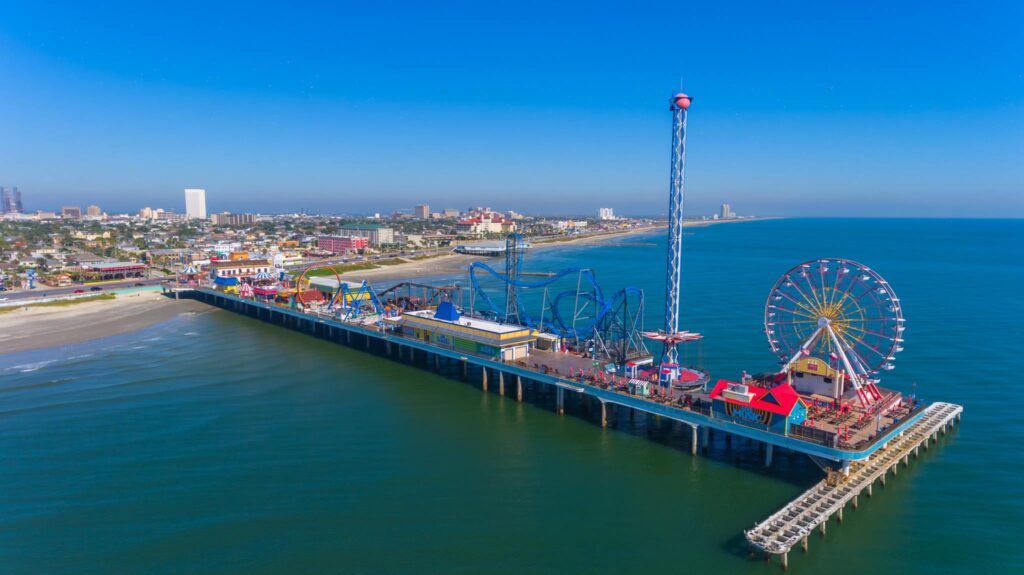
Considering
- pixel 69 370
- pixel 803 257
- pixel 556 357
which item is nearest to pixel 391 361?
pixel 556 357

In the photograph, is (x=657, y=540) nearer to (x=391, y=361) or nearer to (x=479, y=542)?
(x=479, y=542)

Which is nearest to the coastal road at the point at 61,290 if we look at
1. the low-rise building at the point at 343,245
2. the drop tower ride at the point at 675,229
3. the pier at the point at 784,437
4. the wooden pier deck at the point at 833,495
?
the low-rise building at the point at 343,245

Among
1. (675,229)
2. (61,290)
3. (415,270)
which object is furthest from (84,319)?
(675,229)

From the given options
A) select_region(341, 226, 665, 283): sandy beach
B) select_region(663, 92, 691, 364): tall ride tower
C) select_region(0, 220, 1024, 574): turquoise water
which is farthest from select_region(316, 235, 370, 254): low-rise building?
select_region(663, 92, 691, 364): tall ride tower

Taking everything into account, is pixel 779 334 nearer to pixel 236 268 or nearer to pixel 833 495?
pixel 833 495

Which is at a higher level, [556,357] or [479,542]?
[556,357]

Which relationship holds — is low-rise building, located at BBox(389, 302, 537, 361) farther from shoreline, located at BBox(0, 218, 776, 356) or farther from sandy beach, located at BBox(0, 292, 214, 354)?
sandy beach, located at BBox(0, 292, 214, 354)

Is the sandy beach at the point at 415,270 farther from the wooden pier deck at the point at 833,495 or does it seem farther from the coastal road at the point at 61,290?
the wooden pier deck at the point at 833,495
